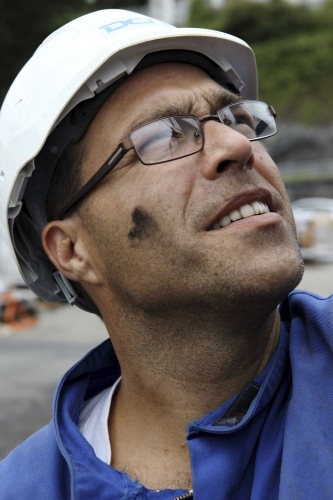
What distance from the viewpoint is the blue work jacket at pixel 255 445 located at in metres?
1.83

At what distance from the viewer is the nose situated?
2.17 m

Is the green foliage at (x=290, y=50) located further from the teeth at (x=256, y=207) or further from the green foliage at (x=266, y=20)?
the teeth at (x=256, y=207)

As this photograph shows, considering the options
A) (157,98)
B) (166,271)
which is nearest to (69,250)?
(166,271)

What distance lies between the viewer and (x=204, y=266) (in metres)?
2.06

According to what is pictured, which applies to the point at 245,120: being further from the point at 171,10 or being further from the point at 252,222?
the point at 171,10

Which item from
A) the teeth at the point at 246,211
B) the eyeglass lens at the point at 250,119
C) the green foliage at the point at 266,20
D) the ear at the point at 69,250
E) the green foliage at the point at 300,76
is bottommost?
the green foliage at the point at 300,76

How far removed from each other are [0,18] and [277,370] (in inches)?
793

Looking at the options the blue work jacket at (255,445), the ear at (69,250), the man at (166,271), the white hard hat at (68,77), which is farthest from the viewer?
the ear at (69,250)

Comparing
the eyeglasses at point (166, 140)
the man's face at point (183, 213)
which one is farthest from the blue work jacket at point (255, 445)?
the eyeglasses at point (166, 140)

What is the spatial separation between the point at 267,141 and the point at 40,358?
680 centimetres

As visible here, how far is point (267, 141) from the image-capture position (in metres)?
13.5

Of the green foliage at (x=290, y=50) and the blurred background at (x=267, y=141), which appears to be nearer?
the blurred background at (x=267, y=141)

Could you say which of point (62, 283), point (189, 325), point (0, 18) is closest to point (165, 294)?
point (189, 325)

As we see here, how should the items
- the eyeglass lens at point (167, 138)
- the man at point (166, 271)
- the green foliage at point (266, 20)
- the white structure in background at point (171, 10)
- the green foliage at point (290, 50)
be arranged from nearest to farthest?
the man at point (166, 271) → the eyeglass lens at point (167, 138) → the green foliage at point (290, 50) → the green foliage at point (266, 20) → the white structure in background at point (171, 10)
